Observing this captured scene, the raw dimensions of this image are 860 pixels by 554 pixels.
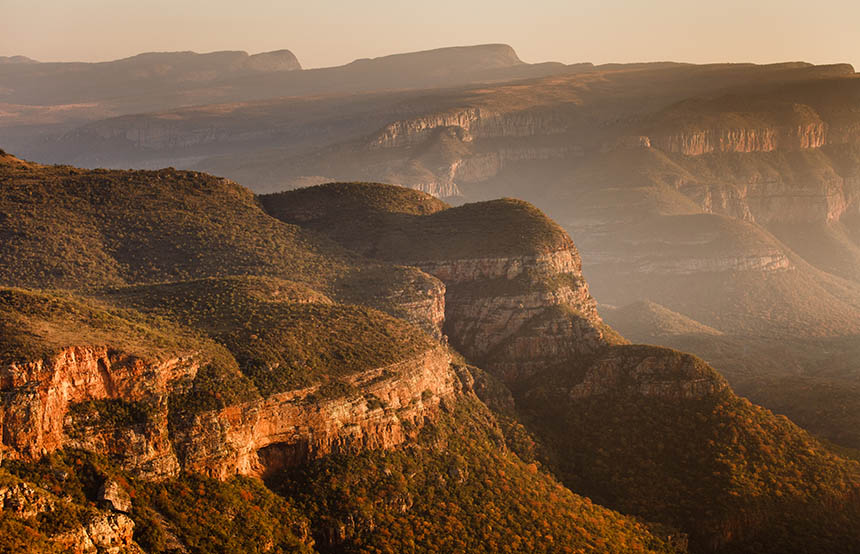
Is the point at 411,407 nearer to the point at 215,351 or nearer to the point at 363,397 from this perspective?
the point at 363,397

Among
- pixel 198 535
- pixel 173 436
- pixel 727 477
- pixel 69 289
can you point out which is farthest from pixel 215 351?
pixel 727 477

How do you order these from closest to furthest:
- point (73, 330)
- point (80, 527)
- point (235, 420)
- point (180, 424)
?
1. point (80, 527)
2. point (180, 424)
3. point (73, 330)
4. point (235, 420)

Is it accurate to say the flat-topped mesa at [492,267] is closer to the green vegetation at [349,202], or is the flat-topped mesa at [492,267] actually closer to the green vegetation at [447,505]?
the green vegetation at [349,202]

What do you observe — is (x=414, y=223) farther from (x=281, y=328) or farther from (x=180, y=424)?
(x=180, y=424)

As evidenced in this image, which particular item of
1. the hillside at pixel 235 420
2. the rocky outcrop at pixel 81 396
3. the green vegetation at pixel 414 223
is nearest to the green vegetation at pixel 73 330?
the hillside at pixel 235 420

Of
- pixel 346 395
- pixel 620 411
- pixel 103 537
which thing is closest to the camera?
pixel 103 537

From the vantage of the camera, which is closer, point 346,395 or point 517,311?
point 346,395

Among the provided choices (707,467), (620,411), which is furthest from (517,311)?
(707,467)
